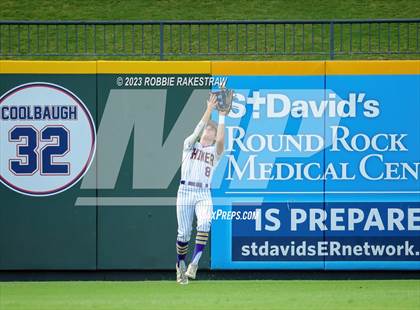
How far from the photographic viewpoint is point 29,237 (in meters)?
13.3

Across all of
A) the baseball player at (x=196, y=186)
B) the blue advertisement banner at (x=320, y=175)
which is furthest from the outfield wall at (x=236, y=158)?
the baseball player at (x=196, y=186)

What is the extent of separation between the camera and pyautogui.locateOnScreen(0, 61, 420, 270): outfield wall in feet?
43.3

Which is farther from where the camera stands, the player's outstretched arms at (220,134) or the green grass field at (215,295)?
the player's outstretched arms at (220,134)

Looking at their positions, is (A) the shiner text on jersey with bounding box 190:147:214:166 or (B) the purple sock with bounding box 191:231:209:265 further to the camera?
(A) the shiner text on jersey with bounding box 190:147:214:166

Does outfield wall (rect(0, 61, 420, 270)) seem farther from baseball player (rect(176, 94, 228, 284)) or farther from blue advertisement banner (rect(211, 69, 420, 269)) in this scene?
baseball player (rect(176, 94, 228, 284))

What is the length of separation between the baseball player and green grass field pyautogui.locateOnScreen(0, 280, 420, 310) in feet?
1.35

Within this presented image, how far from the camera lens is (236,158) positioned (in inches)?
521

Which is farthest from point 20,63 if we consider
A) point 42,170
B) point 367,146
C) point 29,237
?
point 367,146

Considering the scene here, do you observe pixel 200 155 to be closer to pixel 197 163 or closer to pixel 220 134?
pixel 197 163

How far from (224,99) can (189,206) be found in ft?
4.96

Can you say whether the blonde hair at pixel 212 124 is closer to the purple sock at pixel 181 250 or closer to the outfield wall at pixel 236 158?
the outfield wall at pixel 236 158

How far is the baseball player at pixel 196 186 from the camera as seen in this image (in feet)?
40.8

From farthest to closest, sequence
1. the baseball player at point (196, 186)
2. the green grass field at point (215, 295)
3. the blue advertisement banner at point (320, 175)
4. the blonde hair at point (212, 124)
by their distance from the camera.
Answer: the blue advertisement banner at point (320, 175) < the blonde hair at point (212, 124) < the baseball player at point (196, 186) < the green grass field at point (215, 295)

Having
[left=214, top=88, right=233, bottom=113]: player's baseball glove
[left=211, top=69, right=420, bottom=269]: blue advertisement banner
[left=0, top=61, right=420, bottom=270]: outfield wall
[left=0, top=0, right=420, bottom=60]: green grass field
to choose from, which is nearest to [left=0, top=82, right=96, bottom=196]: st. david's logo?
[left=0, top=61, right=420, bottom=270]: outfield wall
